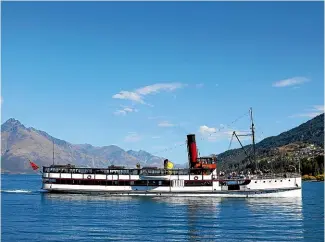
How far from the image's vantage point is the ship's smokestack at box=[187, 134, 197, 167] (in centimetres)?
8812

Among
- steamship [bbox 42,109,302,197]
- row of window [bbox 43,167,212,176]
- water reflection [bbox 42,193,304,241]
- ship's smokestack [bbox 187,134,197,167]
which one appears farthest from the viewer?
ship's smokestack [bbox 187,134,197,167]

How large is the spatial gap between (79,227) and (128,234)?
22.8 feet

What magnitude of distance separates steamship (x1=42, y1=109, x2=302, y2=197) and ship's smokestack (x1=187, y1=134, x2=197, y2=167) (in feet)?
2.06

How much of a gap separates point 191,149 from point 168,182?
798 centimetres

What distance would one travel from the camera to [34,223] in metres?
52.5

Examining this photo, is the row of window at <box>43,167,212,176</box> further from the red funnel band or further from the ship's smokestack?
the red funnel band

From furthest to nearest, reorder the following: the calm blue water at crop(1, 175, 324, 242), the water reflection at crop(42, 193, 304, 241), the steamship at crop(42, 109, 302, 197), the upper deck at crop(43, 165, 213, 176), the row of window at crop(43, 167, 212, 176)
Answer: the row of window at crop(43, 167, 212, 176) < the upper deck at crop(43, 165, 213, 176) < the steamship at crop(42, 109, 302, 197) < the water reflection at crop(42, 193, 304, 241) < the calm blue water at crop(1, 175, 324, 242)

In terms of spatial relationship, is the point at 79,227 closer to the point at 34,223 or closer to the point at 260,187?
the point at 34,223

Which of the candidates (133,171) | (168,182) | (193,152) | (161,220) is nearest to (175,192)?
(168,182)

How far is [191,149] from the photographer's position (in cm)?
8869

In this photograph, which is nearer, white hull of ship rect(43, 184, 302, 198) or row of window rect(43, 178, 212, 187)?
white hull of ship rect(43, 184, 302, 198)

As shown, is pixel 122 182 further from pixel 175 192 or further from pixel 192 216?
pixel 192 216

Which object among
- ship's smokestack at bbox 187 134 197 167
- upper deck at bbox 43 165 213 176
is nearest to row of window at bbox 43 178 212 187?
upper deck at bbox 43 165 213 176

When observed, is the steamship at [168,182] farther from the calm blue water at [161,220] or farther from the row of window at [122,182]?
the calm blue water at [161,220]
